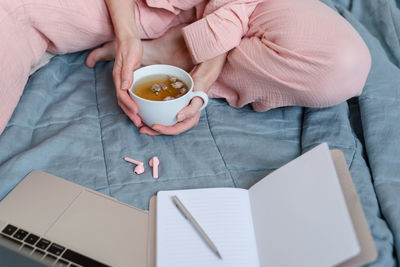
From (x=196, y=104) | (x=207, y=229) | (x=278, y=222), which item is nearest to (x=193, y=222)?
(x=207, y=229)

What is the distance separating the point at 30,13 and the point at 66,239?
0.48m

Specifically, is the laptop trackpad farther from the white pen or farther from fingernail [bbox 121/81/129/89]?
fingernail [bbox 121/81/129/89]

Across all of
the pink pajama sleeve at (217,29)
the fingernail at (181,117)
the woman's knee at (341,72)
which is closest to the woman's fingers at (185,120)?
the fingernail at (181,117)

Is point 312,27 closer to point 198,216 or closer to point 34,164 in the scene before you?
point 198,216

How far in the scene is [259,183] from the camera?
0.65 metres

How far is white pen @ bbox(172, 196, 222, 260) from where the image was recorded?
559 millimetres

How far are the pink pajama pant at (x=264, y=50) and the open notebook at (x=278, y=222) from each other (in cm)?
23

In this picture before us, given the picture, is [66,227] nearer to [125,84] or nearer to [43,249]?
[43,249]

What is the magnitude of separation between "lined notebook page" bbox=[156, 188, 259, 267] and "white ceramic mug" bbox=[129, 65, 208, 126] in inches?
6.0

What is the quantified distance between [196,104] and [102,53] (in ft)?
1.17

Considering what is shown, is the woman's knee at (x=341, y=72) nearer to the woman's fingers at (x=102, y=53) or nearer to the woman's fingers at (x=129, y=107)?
the woman's fingers at (x=129, y=107)

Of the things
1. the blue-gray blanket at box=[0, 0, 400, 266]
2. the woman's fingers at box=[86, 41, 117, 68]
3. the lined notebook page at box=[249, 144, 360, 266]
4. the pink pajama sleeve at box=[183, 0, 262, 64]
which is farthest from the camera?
the woman's fingers at box=[86, 41, 117, 68]

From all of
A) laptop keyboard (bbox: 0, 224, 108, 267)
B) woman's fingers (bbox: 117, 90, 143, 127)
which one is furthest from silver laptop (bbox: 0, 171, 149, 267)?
woman's fingers (bbox: 117, 90, 143, 127)

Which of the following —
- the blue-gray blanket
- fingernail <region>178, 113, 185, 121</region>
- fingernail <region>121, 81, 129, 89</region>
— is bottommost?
the blue-gray blanket
